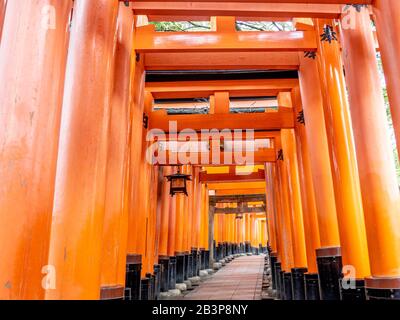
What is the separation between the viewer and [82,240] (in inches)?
103

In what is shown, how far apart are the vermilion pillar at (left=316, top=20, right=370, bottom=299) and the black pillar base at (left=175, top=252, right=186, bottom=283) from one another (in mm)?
7743

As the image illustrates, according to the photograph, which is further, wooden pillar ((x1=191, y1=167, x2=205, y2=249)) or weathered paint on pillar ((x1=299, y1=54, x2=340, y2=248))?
wooden pillar ((x1=191, y1=167, x2=205, y2=249))

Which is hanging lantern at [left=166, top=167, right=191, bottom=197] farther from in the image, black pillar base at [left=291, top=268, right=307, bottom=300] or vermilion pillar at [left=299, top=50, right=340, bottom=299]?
vermilion pillar at [left=299, top=50, right=340, bottom=299]

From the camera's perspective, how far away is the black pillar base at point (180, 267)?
38.8 feet

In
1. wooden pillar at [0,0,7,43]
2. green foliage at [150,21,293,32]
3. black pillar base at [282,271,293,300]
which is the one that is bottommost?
black pillar base at [282,271,293,300]

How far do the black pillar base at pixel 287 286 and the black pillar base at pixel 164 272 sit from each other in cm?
350

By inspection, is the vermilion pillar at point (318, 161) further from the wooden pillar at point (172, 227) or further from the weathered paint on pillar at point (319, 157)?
the wooden pillar at point (172, 227)

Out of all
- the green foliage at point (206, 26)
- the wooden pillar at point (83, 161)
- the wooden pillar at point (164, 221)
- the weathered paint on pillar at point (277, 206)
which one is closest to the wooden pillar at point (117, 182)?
the wooden pillar at point (83, 161)

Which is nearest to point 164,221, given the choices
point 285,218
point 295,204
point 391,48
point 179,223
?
point 179,223

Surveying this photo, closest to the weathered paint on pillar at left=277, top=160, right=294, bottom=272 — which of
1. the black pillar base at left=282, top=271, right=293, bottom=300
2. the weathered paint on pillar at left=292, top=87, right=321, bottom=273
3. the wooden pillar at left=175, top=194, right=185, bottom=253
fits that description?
the black pillar base at left=282, top=271, right=293, bottom=300

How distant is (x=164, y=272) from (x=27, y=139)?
9.22 metres

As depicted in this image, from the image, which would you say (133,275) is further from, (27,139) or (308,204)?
(27,139)

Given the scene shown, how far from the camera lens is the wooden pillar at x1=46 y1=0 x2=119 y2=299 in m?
2.58
